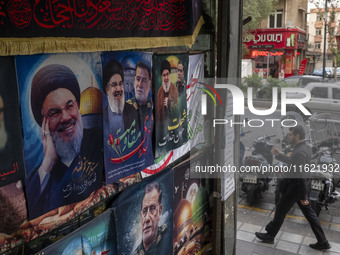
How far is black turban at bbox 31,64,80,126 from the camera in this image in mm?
2420

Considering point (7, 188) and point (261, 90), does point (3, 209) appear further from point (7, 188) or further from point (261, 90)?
point (261, 90)

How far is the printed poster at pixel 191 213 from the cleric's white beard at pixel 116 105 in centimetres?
132

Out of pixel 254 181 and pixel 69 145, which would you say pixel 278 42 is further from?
pixel 69 145

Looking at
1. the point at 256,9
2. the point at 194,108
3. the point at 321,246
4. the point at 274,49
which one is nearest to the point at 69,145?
the point at 194,108

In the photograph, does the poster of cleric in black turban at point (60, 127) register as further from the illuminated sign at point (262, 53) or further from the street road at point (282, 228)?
the illuminated sign at point (262, 53)

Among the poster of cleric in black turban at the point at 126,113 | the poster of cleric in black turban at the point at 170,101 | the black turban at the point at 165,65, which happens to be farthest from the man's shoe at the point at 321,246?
the black turban at the point at 165,65

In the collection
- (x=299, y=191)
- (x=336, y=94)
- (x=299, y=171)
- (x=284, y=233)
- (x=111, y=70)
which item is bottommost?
(x=284, y=233)

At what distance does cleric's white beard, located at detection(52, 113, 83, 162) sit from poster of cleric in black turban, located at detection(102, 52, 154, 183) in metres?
0.30

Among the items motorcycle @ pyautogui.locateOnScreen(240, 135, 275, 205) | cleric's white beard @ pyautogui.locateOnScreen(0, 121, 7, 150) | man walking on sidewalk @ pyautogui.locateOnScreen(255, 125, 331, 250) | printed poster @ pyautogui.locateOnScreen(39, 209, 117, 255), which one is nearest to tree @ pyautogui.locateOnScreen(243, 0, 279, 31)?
motorcycle @ pyautogui.locateOnScreen(240, 135, 275, 205)

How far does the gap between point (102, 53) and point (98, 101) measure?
373 millimetres

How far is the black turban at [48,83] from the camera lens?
2420mm

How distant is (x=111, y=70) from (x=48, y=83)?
71 cm

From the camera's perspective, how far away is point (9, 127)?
2.23 metres

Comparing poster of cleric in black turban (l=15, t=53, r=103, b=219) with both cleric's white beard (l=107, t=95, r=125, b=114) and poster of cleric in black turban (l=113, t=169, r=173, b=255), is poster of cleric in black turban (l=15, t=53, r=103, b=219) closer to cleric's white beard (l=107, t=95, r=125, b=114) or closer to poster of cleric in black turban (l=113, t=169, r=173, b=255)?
cleric's white beard (l=107, t=95, r=125, b=114)
